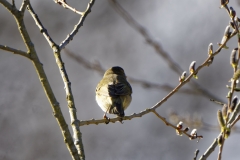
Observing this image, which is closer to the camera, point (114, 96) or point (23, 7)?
point (23, 7)

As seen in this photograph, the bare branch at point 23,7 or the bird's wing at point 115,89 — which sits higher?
the bird's wing at point 115,89

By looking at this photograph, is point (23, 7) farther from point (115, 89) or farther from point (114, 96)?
point (115, 89)

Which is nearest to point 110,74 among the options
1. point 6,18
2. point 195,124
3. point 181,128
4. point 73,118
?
point 195,124

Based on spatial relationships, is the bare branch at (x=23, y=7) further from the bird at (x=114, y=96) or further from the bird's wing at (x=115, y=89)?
the bird's wing at (x=115, y=89)

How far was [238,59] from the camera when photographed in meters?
1.84

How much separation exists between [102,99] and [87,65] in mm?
848

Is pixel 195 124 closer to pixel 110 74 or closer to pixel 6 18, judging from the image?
pixel 110 74

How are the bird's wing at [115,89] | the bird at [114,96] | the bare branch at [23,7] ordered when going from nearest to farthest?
1. the bare branch at [23,7]
2. the bird at [114,96]
3. the bird's wing at [115,89]

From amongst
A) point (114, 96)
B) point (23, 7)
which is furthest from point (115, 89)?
point (23, 7)

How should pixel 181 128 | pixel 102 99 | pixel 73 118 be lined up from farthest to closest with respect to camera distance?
pixel 102 99
pixel 181 128
pixel 73 118

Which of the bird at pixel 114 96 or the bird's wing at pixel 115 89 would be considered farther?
the bird's wing at pixel 115 89

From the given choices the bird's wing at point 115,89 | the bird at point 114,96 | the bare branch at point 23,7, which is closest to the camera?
the bare branch at point 23,7

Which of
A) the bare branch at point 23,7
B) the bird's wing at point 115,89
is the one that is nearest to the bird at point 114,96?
the bird's wing at point 115,89

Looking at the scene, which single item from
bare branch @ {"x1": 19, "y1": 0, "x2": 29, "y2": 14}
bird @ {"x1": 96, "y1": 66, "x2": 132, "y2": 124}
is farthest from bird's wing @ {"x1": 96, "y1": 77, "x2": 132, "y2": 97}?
bare branch @ {"x1": 19, "y1": 0, "x2": 29, "y2": 14}
